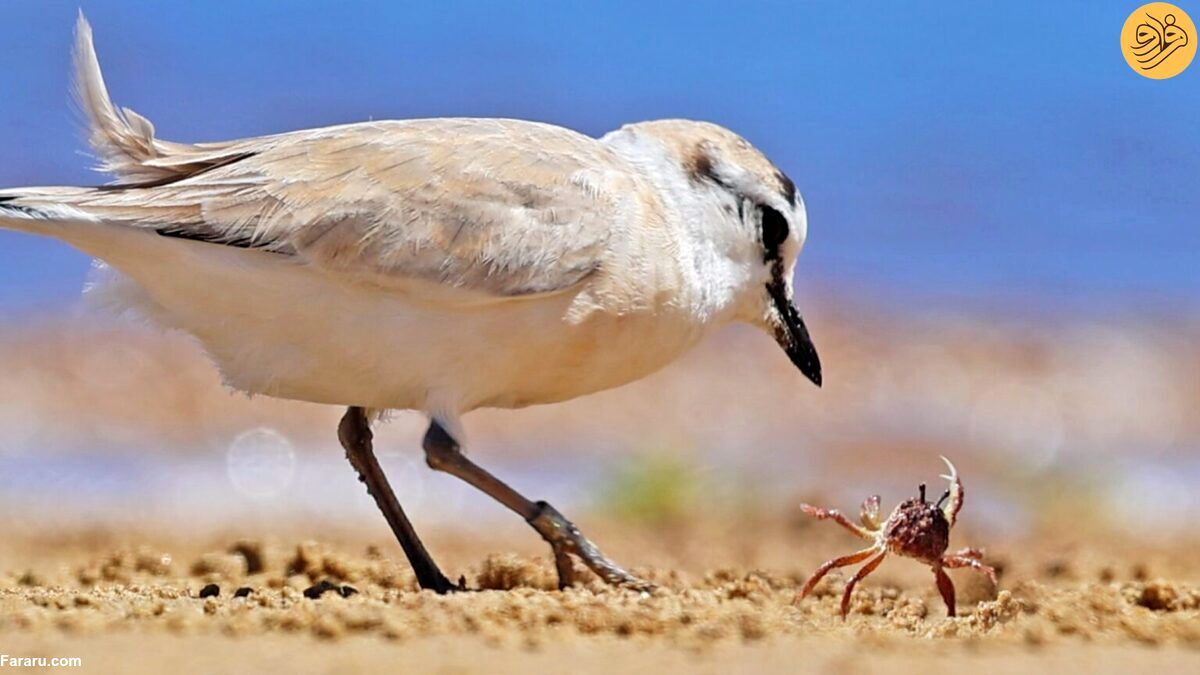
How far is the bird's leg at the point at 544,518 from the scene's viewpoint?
655cm

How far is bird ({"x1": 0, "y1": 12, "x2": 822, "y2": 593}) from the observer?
6.38 metres

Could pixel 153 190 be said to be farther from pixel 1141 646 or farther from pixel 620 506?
pixel 620 506

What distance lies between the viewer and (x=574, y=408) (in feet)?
49.6

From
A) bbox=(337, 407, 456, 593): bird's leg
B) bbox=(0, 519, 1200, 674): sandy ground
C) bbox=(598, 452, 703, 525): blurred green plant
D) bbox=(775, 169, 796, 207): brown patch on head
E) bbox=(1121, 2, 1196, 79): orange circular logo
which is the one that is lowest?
bbox=(0, 519, 1200, 674): sandy ground

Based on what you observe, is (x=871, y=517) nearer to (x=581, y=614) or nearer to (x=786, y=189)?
(x=786, y=189)

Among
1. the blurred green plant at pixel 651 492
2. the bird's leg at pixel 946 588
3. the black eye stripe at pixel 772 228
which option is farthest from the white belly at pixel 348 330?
the blurred green plant at pixel 651 492

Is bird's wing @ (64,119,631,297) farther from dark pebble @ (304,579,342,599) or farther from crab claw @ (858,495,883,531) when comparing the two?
crab claw @ (858,495,883,531)

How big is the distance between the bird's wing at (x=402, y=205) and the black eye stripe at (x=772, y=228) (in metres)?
0.84

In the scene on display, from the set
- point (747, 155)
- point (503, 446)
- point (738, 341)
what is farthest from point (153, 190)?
point (738, 341)

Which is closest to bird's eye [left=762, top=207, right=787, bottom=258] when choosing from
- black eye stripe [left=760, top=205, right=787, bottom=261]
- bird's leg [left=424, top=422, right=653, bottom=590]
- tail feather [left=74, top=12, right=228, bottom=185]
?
black eye stripe [left=760, top=205, right=787, bottom=261]

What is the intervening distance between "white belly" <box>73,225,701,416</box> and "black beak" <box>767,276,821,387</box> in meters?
0.96

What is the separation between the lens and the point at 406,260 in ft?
20.9

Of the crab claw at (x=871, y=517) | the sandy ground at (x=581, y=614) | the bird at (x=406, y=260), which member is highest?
the bird at (x=406, y=260)

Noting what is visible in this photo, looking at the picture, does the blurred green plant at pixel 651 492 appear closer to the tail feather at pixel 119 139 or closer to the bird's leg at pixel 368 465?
the bird's leg at pixel 368 465
